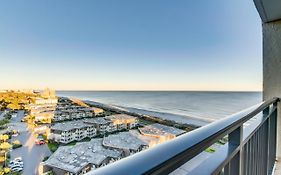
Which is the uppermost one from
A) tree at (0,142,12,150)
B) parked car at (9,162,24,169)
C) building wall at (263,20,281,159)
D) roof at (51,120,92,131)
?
building wall at (263,20,281,159)

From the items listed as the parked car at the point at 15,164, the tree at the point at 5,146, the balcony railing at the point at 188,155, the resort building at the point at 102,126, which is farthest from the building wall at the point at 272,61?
the tree at the point at 5,146

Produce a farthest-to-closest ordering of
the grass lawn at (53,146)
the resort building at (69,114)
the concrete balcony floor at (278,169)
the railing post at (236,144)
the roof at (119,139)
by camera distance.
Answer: the resort building at (69,114) → the grass lawn at (53,146) → the concrete balcony floor at (278,169) → the roof at (119,139) → the railing post at (236,144)

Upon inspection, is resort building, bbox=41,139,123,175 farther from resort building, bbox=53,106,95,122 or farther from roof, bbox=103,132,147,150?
resort building, bbox=53,106,95,122

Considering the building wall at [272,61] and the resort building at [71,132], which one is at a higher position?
the building wall at [272,61]

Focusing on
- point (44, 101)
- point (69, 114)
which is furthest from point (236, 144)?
point (44, 101)

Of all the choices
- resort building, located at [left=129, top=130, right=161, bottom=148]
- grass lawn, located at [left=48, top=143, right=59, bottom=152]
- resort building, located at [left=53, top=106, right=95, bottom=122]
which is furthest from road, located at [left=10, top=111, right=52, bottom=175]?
resort building, located at [left=129, top=130, right=161, bottom=148]

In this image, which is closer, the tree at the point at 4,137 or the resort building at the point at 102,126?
the tree at the point at 4,137

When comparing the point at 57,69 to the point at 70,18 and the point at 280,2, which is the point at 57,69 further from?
the point at 280,2

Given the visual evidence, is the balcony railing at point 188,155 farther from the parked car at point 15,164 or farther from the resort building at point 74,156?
the parked car at point 15,164

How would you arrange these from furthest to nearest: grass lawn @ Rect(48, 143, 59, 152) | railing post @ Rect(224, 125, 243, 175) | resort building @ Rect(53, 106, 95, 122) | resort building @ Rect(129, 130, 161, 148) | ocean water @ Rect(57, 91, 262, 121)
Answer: ocean water @ Rect(57, 91, 262, 121) → resort building @ Rect(53, 106, 95, 122) → grass lawn @ Rect(48, 143, 59, 152) → railing post @ Rect(224, 125, 243, 175) → resort building @ Rect(129, 130, 161, 148)
